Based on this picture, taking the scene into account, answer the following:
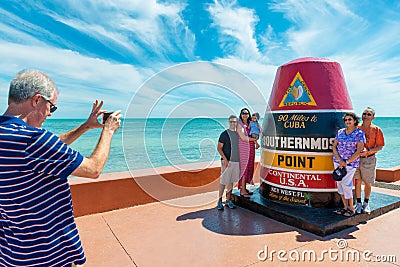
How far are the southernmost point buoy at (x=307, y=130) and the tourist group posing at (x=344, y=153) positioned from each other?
0.22m

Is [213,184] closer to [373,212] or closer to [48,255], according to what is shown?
[373,212]

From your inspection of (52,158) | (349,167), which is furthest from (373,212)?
(52,158)

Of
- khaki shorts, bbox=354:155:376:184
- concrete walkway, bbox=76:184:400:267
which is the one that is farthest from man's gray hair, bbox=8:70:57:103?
khaki shorts, bbox=354:155:376:184

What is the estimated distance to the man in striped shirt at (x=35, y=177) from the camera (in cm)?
151

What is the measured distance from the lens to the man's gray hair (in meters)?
1.61

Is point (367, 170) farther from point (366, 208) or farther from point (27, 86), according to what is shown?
point (27, 86)

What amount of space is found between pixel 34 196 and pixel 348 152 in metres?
4.22

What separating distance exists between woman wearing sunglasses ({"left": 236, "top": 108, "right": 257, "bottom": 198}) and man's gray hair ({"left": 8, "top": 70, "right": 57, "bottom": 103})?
381 centimetres

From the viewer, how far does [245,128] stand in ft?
17.3

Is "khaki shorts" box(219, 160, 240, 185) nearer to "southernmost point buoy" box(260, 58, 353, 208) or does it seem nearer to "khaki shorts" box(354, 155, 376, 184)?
"southernmost point buoy" box(260, 58, 353, 208)

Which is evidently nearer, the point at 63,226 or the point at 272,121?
the point at 63,226

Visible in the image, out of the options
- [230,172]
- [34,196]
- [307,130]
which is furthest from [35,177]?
[307,130]

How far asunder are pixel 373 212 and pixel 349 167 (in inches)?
39.6

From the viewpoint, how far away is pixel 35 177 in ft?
5.14
